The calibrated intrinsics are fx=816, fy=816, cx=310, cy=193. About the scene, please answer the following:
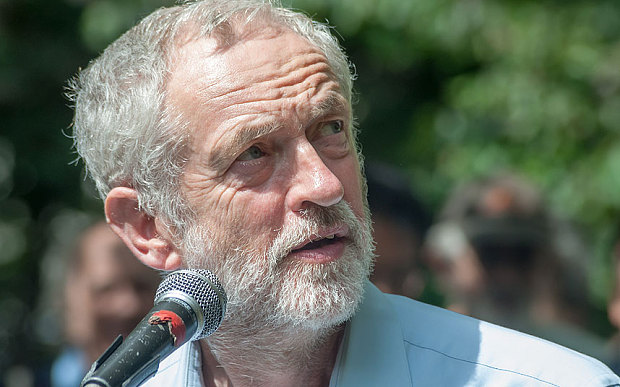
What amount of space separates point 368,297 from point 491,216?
2232mm

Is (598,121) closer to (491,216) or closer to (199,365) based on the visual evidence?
(491,216)

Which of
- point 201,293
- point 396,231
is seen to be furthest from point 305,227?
point 396,231

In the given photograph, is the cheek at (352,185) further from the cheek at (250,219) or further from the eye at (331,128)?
the cheek at (250,219)

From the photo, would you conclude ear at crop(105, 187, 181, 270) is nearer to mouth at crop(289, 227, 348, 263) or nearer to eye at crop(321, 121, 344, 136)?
mouth at crop(289, 227, 348, 263)

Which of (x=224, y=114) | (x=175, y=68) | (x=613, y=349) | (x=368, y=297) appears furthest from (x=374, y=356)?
(x=613, y=349)

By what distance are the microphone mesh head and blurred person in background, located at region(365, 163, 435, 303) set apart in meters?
2.49

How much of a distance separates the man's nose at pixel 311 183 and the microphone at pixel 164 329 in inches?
19.1

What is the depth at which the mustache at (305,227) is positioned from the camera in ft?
8.04

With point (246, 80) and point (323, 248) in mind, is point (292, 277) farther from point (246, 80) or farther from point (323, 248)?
point (246, 80)

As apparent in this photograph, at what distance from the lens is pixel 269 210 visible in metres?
2.50

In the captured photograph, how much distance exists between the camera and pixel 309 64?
2.68 m

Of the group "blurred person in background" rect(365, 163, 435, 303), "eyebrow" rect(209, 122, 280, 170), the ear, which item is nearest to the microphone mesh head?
"eyebrow" rect(209, 122, 280, 170)

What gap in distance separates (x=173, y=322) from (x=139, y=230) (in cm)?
100

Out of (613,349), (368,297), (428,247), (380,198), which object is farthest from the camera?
(428,247)
